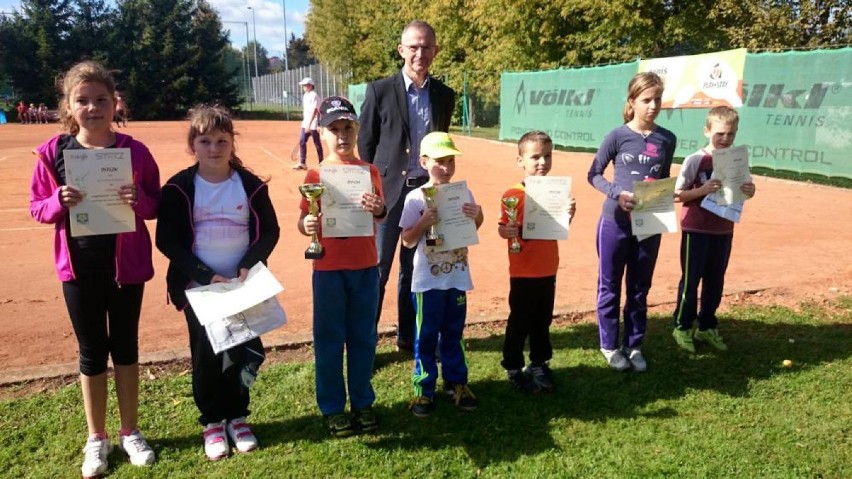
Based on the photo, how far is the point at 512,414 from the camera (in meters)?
3.68

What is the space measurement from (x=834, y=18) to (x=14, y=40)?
47.2 m

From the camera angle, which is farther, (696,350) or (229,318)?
(696,350)

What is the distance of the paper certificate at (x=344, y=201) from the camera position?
3201 mm

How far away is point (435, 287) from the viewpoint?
3.55 meters

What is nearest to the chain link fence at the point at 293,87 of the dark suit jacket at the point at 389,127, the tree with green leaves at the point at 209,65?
the tree with green leaves at the point at 209,65

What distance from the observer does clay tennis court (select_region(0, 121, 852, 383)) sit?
16.1 feet

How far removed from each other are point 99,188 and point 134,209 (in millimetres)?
191

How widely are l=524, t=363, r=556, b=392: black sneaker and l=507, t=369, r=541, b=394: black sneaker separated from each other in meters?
0.02

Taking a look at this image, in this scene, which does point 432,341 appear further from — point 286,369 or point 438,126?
point 438,126

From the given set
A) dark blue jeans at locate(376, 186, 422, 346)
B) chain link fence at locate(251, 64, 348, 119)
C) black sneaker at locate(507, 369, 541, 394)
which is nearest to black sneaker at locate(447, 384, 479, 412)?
black sneaker at locate(507, 369, 541, 394)

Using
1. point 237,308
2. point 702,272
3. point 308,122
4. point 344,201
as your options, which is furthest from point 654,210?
point 308,122

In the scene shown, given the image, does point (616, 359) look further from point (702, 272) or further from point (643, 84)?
point (643, 84)

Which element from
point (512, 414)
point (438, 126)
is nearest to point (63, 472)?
point (512, 414)

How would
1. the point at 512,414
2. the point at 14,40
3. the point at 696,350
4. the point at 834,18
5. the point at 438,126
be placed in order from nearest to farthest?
the point at 512,414, the point at 438,126, the point at 696,350, the point at 834,18, the point at 14,40
